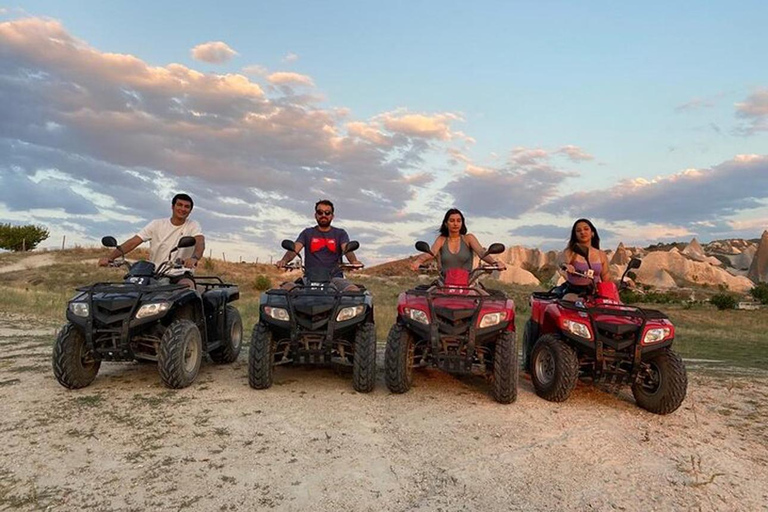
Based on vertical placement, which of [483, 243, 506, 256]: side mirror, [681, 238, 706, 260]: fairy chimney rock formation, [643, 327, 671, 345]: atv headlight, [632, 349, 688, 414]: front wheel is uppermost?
[681, 238, 706, 260]: fairy chimney rock formation

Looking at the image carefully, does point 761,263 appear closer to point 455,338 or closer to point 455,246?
point 455,246

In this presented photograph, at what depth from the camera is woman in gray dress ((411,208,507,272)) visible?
7.25m

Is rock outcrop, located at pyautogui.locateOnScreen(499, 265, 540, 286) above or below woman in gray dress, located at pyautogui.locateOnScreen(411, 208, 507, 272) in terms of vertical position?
below

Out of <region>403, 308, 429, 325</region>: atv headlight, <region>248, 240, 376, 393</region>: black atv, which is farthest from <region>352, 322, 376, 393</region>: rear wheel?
<region>403, 308, 429, 325</region>: atv headlight

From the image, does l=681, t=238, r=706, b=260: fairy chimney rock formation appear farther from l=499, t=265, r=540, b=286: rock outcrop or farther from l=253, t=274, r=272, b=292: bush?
l=253, t=274, r=272, b=292: bush

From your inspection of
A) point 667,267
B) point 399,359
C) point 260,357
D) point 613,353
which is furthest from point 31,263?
point 667,267

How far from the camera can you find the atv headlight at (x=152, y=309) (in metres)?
5.85

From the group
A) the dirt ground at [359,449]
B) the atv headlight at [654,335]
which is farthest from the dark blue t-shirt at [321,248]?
the atv headlight at [654,335]

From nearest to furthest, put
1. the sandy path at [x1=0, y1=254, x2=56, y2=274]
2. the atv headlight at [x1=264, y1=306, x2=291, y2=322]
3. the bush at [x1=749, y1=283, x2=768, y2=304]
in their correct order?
the atv headlight at [x1=264, y1=306, x2=291, y2=322], the sandy path at [x1=0, y1=254, x2=56, y2=274], the bush at [x1=749, y1=283, x2=768, y2=304]

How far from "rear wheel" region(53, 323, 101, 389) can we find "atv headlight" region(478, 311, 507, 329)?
434cm

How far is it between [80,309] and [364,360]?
307cm

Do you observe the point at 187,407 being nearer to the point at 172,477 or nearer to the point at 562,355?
the point at 172,477

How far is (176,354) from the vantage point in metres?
5.97

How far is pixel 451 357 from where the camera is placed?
19.4 ft
